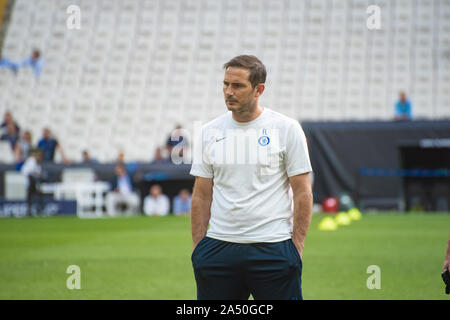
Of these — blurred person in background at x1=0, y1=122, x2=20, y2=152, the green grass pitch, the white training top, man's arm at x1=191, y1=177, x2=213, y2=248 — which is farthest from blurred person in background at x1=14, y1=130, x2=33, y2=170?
the white training top

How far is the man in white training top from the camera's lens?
14.4ft

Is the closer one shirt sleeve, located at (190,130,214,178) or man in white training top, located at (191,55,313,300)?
man in white training top, located at (191,55,313,300)

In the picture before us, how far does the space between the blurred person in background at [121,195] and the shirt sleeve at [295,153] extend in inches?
722

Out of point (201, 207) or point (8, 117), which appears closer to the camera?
point (201, 207)

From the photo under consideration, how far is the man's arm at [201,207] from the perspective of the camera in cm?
465

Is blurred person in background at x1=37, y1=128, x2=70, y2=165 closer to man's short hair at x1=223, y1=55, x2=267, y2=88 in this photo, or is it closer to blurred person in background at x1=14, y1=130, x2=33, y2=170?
blurred person in background at x1=14, y1=130, x2=33, y2=170

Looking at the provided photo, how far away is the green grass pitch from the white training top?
4053 millimetres

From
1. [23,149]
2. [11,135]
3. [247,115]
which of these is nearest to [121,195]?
[23,149]

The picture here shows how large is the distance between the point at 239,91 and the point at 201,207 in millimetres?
770

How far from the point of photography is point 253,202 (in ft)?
14.5

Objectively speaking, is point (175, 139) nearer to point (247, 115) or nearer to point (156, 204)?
point (156, 204)

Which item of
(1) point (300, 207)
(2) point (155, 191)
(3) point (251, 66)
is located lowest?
(2) point (155, 191)

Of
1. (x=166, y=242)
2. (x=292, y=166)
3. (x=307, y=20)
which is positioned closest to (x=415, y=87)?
(x=307, y=20)

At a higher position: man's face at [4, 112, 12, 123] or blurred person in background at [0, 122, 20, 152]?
man's face at [4, 112, 12, 123]
